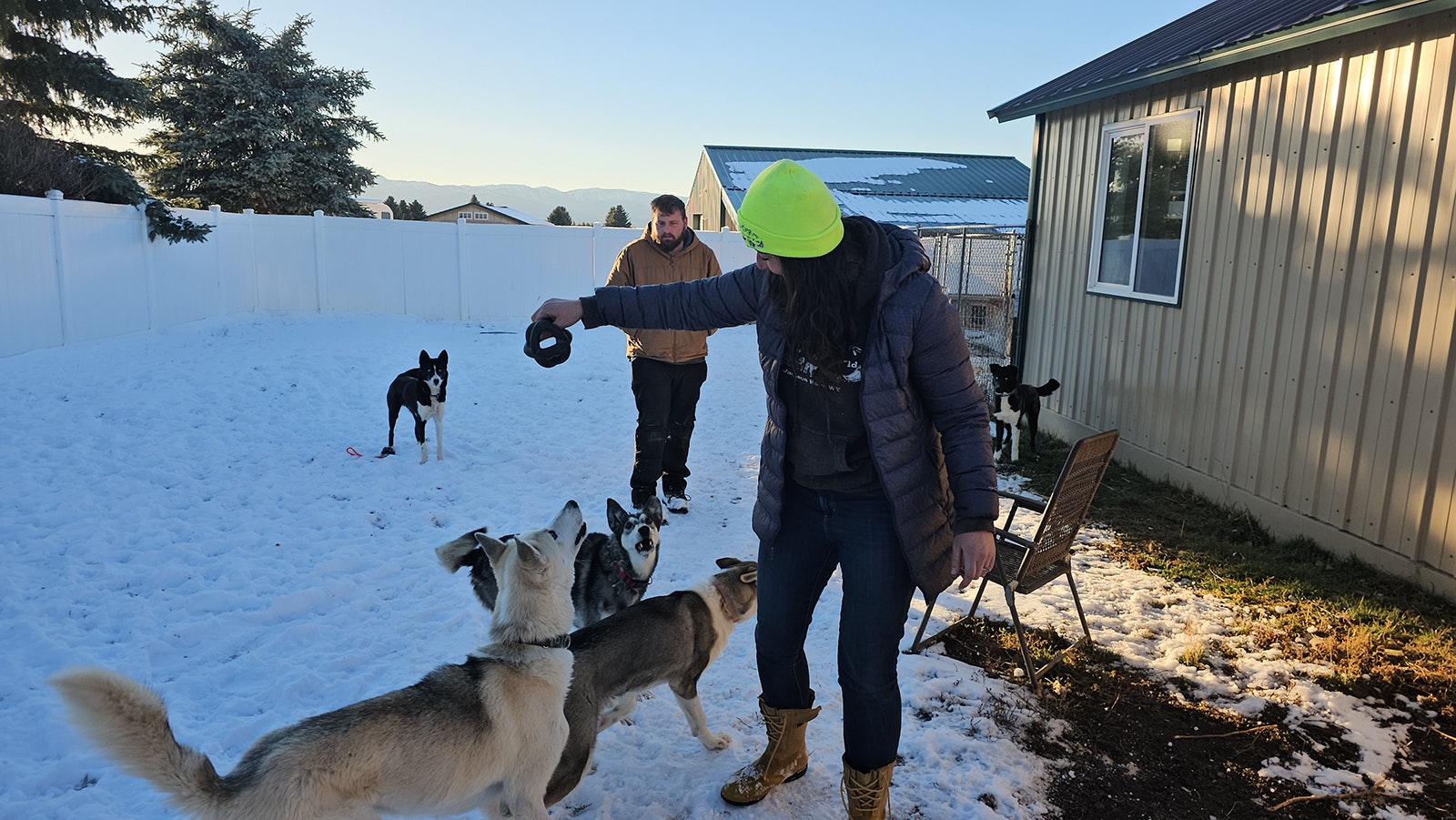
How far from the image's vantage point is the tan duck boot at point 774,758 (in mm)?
2938

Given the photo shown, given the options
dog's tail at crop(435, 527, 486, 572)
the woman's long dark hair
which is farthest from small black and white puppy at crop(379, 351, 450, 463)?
the woman's long dark hair

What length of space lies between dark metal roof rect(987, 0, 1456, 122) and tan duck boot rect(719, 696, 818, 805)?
5141 mm

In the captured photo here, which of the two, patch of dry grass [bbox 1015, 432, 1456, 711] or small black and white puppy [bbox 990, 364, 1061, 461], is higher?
small black and white puppy [bbox 990, 364, 1061, 461]

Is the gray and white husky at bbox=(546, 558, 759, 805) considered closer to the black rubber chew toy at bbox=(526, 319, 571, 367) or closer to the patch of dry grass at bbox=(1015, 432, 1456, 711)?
the black rubber chew toy at bbox=(526, 319, 571, 367)

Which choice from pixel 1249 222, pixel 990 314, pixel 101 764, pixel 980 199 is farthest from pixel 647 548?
pixel 980 199

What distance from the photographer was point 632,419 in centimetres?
1009

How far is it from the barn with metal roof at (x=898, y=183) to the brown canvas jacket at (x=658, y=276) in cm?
1713

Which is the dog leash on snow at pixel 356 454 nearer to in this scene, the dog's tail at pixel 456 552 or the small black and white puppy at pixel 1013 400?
the dog's tail at pixel 456 552

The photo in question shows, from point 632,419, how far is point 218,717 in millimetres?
6727

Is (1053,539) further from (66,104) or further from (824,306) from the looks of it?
(66,104)

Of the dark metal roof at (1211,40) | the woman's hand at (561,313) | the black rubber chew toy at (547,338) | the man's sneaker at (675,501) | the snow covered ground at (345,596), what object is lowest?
the snow covered ground at (345,596)

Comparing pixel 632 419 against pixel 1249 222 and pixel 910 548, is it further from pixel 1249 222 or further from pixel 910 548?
pixel 910 548

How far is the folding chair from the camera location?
12.3 ft

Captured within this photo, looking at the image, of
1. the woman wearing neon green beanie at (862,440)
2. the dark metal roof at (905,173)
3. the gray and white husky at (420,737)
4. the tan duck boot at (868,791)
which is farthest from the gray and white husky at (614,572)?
the dark metal roof at (905,173)
